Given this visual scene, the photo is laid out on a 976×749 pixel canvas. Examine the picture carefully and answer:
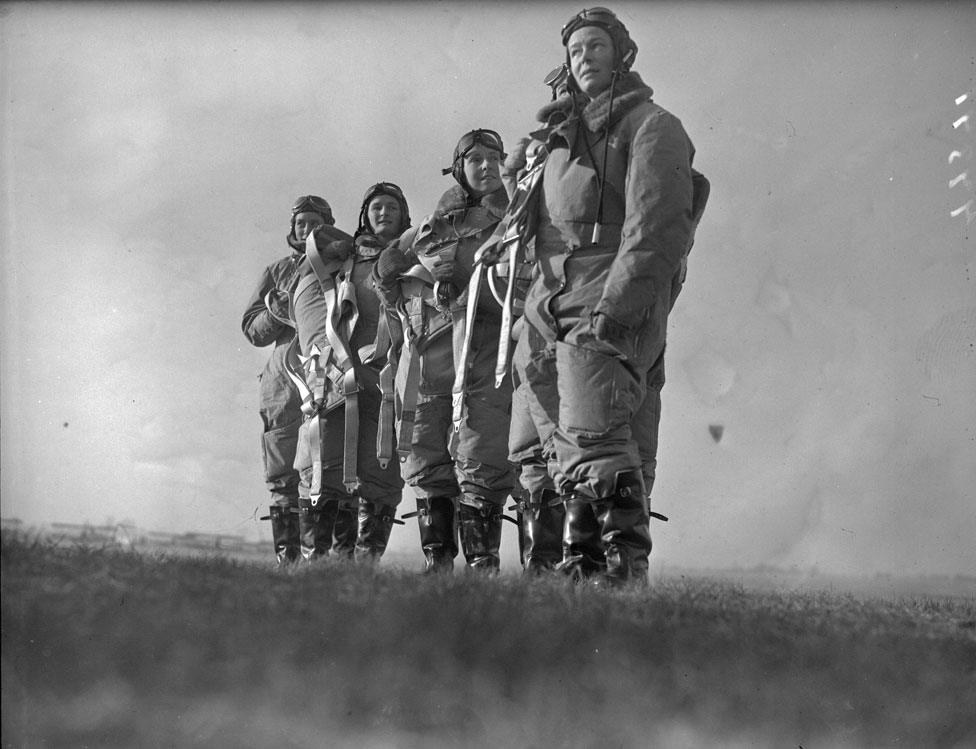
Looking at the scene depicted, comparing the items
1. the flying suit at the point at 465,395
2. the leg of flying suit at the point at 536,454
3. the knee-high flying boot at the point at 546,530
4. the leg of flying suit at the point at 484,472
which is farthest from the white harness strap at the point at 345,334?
the knee-high flying boot at the point at 546,530

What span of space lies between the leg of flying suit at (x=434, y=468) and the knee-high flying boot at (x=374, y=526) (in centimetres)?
107

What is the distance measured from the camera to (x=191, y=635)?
4.38 m

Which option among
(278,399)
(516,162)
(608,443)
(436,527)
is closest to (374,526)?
(436,527)

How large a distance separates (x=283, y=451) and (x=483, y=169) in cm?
325

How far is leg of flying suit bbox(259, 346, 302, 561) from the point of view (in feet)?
32.8

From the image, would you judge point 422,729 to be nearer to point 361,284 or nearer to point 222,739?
point 222,739

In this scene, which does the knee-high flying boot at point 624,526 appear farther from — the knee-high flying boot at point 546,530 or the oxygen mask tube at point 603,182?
the oxygen mask tube at point 603,182

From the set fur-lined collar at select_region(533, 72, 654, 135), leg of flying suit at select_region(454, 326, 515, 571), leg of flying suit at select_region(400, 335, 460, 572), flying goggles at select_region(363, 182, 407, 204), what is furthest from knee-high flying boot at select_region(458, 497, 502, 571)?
flying goggles at select_region(363, 182, 407, 204)

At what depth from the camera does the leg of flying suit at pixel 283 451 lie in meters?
9.99

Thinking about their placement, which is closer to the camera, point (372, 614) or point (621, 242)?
point (372, 614)

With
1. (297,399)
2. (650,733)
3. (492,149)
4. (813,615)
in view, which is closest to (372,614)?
(650,733)

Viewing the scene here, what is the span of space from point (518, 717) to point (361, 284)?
5.28 meters

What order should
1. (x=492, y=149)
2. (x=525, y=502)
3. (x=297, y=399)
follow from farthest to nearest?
(x=297, y=399)
(x=492, y=149)
(x=525, y=502)

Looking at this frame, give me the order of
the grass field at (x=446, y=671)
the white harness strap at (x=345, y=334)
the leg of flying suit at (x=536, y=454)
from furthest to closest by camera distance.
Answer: the white harness strap at (x=345, y=334) < the leg of flying suit at (x=536, y=454) < the grass field at (x=446, y=671)
